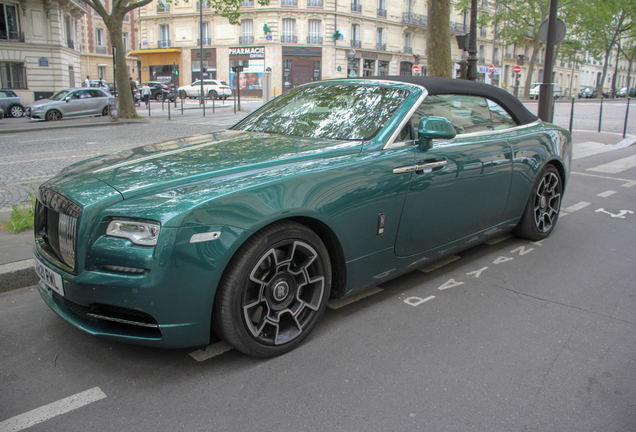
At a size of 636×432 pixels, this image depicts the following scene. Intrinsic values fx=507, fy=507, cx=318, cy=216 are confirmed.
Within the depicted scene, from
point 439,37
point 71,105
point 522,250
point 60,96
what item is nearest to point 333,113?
point 522,250

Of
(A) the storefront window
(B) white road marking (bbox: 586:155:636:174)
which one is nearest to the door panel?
(B) white road marking (bbox: 586:155:636:174)

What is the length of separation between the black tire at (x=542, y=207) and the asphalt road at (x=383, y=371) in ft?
3.20

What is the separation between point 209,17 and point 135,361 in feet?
172

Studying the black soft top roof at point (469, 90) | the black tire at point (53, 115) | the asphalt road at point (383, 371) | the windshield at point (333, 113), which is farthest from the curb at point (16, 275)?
the black tire at point (53, 115)

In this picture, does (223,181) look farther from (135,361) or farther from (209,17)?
(209,17)

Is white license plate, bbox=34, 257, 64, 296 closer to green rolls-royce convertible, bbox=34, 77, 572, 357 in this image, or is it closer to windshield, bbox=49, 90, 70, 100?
green rolls-royce convertible, bbox=34, 77, 572, 357

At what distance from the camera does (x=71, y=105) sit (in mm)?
22062

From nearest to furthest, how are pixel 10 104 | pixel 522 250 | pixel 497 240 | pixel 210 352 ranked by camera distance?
pixel 210 352 → pixel 522 250 → pixel 497 240 → pixel 10 104

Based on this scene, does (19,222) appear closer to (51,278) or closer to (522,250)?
(51,278)

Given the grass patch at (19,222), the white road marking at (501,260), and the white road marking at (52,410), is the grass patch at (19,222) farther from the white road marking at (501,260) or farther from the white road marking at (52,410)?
the white road marking at (501,260)

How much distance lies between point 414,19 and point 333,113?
5660 cm

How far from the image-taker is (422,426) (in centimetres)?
215

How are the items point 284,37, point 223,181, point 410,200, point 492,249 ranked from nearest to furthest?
1. point 223,181
2. point 410,200
3. point 492,249
4. point 284,37

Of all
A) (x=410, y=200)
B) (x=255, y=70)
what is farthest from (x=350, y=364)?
(x=255, y=70)
